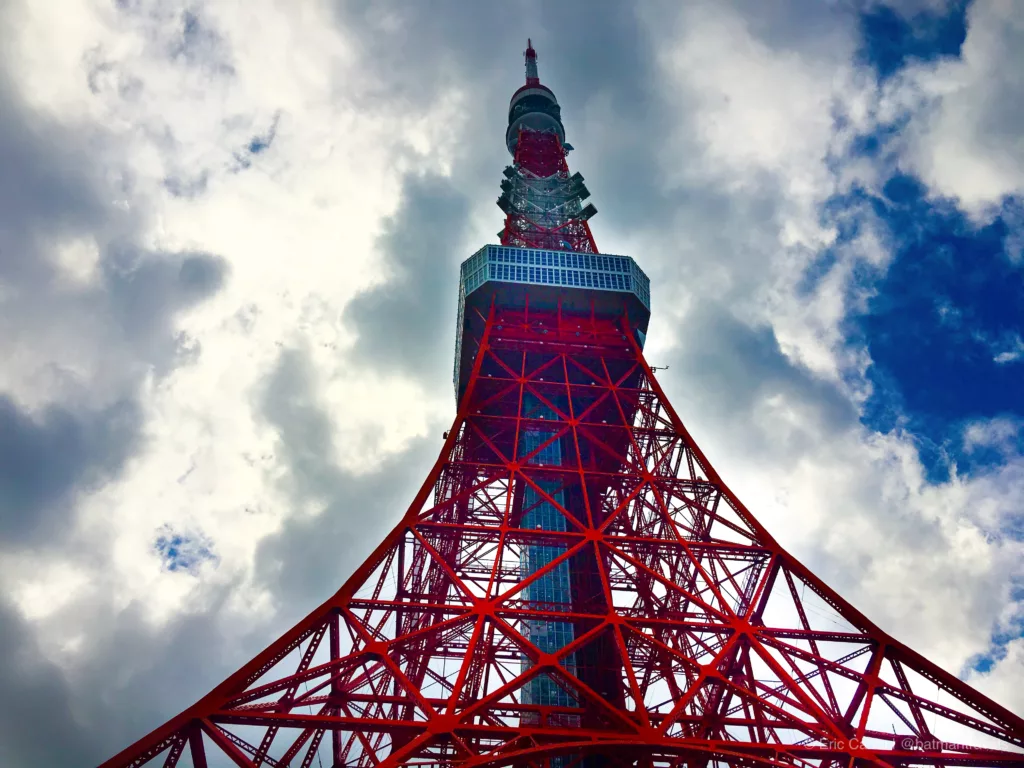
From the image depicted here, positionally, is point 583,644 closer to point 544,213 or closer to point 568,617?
point 568,617

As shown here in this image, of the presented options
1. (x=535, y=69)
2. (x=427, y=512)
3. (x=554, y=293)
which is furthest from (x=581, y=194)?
(x=427, y=512)

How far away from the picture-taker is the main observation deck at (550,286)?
1172 inches

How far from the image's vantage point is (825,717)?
15258mm

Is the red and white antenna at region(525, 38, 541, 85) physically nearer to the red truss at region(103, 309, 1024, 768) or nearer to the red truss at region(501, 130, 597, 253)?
the red truss at region(501, 130, 597, 253)

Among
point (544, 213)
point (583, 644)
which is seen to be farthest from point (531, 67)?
point (583, 644)

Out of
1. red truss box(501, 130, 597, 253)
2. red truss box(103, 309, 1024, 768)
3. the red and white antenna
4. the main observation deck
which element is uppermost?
the red and white antenna

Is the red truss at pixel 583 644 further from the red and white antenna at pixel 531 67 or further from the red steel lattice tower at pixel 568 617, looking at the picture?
the red and white antenna at pixel 531 67

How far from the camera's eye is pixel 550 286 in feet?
97.6

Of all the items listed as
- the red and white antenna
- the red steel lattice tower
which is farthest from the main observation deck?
the red and white antenna

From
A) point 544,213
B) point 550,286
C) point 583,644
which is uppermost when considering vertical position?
point 544,213

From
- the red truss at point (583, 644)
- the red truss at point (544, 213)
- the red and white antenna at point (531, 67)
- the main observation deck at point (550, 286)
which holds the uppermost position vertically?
the red and white antenna at point (531, 67)

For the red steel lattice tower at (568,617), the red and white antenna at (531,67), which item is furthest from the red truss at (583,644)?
the red and white antenna at (531,67)

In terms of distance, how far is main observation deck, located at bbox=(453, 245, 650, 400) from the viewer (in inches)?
1172

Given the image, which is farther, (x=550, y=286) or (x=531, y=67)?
(x=531, y=67)
